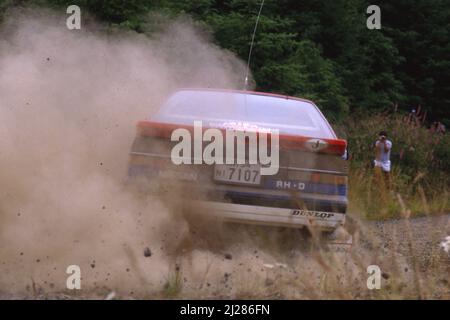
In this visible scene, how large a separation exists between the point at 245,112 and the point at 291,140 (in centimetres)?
92

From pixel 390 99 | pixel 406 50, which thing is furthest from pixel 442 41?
pixel 390 99

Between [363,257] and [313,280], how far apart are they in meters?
0.98

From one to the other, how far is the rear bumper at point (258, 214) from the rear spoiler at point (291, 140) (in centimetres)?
44

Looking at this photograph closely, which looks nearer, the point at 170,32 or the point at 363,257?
the point at 363,257

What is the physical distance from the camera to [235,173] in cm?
495

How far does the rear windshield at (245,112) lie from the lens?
18.3 feet

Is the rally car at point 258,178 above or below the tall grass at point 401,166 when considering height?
above

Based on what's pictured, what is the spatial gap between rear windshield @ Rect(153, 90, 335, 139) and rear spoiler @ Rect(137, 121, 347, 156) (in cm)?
25

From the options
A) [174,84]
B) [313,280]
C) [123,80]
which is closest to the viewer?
[313,280]

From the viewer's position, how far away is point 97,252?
4.95m

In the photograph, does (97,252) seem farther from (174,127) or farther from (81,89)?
(81,89)

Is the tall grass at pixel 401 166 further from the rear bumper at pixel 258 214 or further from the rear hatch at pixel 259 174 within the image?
the rear bumper at pixel 258 214

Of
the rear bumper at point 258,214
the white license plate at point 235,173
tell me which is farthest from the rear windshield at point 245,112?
the rear bumper at point 258,214
